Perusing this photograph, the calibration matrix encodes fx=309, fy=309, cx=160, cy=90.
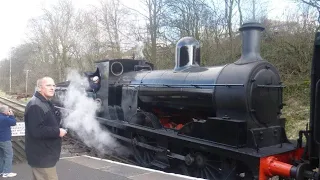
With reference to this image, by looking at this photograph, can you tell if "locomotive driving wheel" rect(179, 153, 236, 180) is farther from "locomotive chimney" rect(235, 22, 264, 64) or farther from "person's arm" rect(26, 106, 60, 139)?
"person's arm" rect(26, 106, 60, 139)

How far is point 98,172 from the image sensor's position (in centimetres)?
555

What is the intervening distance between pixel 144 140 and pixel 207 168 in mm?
2103

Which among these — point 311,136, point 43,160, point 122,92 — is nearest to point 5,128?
point 43,160

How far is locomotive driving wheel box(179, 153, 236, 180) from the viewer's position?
5371 millimetres

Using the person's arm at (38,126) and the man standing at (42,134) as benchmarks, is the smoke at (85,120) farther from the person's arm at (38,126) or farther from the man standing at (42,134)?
the person's arm at (38,126)

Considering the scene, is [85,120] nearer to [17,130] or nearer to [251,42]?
[17,130]

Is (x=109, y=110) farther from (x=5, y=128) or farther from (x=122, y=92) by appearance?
(x=5, y=128)

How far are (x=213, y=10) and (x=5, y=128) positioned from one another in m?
14.9

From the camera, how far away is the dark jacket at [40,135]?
128 inches

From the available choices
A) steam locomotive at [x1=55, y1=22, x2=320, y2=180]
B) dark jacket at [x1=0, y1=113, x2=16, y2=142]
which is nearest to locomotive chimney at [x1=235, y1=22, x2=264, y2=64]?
steam locomotive at [x1=55, y1=22, x2=320, y2=180]

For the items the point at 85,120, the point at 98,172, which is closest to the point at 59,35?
the point at 85,120

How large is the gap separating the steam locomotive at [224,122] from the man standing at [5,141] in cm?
279

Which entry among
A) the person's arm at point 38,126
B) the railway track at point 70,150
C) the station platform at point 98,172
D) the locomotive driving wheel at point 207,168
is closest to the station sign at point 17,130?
the railway track at point 70,150

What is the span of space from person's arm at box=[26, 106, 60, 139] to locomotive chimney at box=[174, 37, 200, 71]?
406 centimetres
